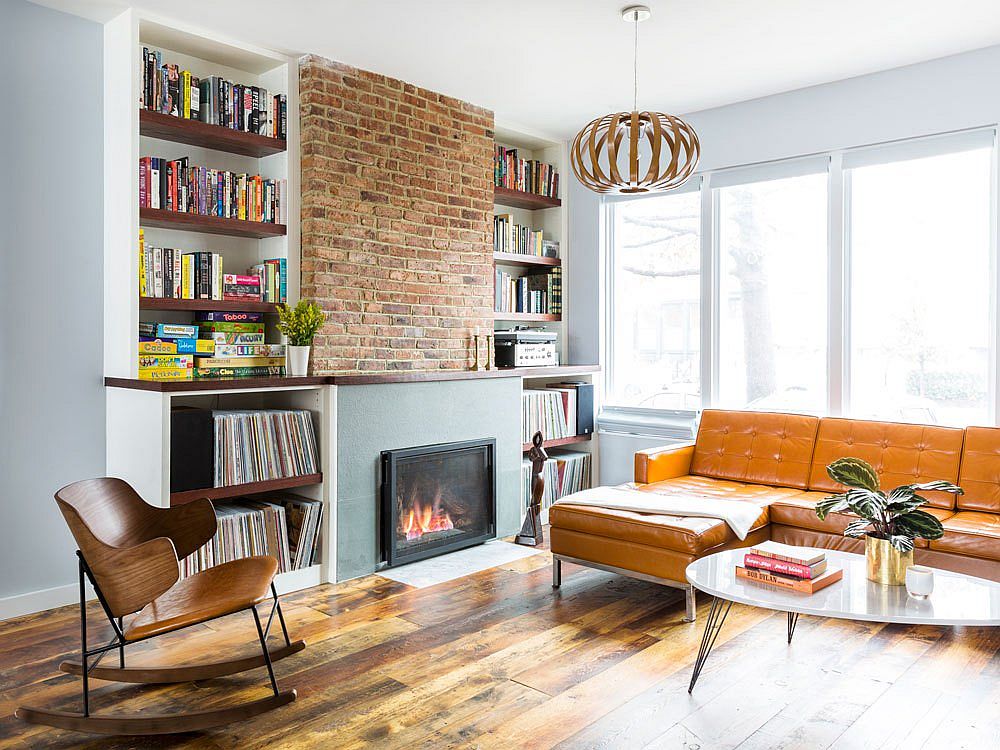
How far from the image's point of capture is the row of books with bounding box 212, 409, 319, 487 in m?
3.63

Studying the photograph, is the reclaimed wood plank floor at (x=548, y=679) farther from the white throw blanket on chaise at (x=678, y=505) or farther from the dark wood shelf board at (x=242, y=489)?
the dark wood shelf board at (x=242, y=489)

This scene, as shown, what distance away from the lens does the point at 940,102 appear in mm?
4223

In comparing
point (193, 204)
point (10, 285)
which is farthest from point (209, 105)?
point (10, 285)

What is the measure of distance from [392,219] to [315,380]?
3.80ft

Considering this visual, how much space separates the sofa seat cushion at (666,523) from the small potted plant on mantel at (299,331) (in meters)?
1.47

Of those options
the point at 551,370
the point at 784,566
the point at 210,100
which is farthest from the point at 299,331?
the point at 784,566

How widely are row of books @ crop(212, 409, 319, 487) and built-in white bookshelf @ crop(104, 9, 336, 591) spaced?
0.06 m

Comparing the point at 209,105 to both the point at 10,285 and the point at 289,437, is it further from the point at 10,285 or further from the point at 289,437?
the point at 289,437

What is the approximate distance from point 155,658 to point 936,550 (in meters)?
3.24

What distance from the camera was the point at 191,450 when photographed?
11.5 ft

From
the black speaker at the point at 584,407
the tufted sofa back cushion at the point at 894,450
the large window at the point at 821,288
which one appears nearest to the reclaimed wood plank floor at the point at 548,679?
the tufted sofa back cushion at the point at 894,450

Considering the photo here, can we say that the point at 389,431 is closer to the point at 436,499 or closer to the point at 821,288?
the point at 436,499

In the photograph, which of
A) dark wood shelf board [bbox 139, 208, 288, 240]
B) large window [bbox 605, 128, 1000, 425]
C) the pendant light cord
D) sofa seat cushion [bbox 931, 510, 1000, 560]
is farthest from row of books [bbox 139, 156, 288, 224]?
sofa seat cushion [bbox 931, 510, 1000, 560]

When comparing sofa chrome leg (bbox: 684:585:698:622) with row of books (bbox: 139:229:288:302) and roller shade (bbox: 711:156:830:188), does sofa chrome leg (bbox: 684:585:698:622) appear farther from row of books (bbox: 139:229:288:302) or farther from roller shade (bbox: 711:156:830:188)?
roller shade (bbox: 711:156:830:188)
